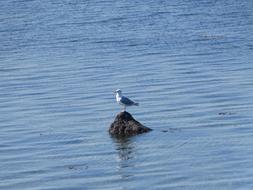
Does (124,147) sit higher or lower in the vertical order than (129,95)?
lower

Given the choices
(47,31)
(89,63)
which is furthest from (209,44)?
(47,31)

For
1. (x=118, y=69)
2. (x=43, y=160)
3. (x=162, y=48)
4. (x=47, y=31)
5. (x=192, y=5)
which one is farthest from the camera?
(x=192, y=5)

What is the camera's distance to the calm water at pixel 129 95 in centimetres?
2305

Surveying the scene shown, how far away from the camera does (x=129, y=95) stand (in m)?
32.3

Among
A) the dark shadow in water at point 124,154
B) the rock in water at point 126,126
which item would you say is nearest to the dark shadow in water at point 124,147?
the dark shadow in water at point 124,154

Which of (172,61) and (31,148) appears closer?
(31,148)

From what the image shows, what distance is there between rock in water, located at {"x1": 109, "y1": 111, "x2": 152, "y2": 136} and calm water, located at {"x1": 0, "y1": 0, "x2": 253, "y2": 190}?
0.32 metres

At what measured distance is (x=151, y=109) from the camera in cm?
2980

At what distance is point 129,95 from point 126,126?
5.95 meters

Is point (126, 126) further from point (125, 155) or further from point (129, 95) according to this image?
point (129, 95)

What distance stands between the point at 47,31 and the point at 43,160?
2523cm

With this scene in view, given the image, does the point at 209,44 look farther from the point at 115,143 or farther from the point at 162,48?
the point at 115,143

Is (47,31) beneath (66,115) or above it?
above

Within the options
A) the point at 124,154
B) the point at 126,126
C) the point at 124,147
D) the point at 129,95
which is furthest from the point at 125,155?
the point at 129,95
